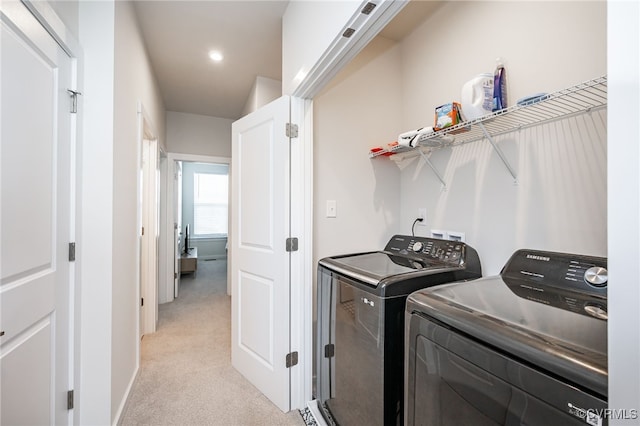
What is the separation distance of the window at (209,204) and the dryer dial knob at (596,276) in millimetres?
7057

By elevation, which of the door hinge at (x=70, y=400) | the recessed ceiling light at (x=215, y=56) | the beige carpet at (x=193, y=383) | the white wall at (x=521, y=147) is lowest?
the beige carpet at (x=193, y=383)

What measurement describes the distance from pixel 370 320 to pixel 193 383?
1.60 m

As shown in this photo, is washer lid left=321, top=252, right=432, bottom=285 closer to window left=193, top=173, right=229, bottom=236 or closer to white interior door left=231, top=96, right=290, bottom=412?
white interior door left=231, top=96, right=290, bottom=412

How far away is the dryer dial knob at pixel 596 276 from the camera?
0.93 m

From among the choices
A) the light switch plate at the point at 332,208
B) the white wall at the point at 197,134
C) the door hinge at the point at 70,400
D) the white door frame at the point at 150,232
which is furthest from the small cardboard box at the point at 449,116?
the white wall at the point at 197,134

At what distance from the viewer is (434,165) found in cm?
185

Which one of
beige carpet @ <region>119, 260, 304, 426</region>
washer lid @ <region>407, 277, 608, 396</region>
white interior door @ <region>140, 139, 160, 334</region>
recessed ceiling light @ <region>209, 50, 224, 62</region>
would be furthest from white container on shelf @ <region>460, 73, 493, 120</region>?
white interior door @ <region>140, 139, 160, 334</region>

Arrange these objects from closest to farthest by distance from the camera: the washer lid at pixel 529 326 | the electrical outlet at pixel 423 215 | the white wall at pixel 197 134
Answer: the washer lid at pixel 529 326 → the electrical outlet at pixel 423 215 → the white wall at pixel 197 134

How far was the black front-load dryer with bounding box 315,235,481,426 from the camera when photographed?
1.16m

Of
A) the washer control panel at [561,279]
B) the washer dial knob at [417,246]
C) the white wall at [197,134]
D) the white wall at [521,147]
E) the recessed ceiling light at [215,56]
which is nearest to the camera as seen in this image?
the washer control panel at [561,279]

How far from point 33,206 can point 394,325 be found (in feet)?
5.16

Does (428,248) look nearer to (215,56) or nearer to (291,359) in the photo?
(291,359)

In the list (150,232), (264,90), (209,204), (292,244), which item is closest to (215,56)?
(264,90)

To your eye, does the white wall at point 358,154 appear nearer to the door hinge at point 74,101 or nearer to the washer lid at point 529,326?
the washer lid at point 529,326
